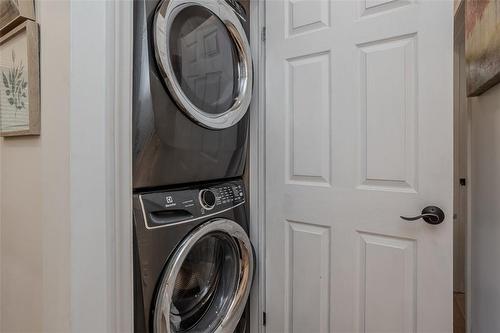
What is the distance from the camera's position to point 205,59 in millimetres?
1115

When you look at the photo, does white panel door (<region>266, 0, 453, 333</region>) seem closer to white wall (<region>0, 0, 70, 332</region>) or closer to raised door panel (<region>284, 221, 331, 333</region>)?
raised door panel (<region>284, 221, 331, 333</region>)

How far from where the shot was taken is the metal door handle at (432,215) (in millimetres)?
1031

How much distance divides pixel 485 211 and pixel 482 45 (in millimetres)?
602

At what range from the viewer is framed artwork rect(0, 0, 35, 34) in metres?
0.88

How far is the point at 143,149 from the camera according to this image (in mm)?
884

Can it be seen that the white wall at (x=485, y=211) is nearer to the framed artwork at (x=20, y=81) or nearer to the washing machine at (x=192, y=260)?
the washing machine at (x=192, y=260)

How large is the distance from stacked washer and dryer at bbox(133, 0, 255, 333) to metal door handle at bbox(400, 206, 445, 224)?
0.69 m

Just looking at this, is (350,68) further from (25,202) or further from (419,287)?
(25,202)

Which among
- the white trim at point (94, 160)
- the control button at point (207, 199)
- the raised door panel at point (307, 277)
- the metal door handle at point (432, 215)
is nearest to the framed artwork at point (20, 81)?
the white trim at point (94, 160)

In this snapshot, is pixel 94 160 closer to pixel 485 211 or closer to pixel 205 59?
pixel 205 59

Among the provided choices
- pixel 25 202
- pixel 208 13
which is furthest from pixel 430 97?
pixel 25 202

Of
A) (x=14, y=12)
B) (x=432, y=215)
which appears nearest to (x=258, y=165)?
(x=432, y=215)

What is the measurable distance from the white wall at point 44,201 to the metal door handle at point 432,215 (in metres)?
1.12

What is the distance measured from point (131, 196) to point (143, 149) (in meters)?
0.15
